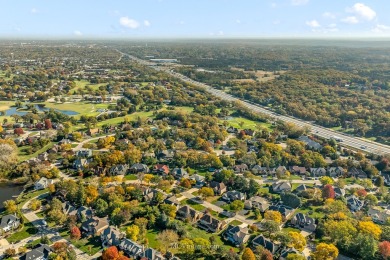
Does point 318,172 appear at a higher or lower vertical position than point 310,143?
lower

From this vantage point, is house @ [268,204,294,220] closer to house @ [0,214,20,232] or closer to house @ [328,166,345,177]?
house @ [328,166,345,177]

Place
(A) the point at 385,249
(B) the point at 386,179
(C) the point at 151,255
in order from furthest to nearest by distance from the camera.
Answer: (B) the point at 386,179 < (A) the point at 385,249 < (C) the point at 151,255

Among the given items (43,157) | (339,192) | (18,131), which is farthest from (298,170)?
(18,131)

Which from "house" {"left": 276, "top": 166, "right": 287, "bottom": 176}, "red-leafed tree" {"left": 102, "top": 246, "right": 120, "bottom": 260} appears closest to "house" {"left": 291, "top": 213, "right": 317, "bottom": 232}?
"house" {"left": 276, "top": 166, "right": 287, "bottom": 176}

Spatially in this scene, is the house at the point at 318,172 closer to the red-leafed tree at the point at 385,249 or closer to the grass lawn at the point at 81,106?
the red-leafed tree at the point at 385,249

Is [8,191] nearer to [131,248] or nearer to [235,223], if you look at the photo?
[131,248]

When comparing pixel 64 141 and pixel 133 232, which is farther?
pixel 64 141

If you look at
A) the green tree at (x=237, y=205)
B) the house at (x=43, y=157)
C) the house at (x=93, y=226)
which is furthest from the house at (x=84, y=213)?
the house at (x=43, y=157)
